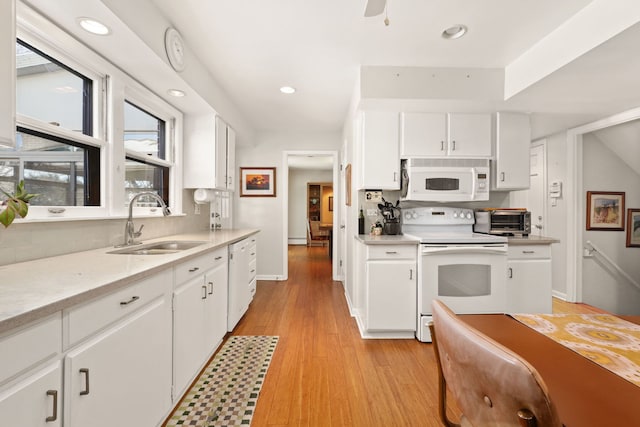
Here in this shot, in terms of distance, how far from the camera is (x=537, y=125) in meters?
3.46

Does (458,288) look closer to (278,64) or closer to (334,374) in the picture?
(334,374)

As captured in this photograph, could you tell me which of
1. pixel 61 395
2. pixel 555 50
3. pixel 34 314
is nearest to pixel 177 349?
pixel 61 395

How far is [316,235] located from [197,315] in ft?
24.4

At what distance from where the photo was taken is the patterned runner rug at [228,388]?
5.23 feet

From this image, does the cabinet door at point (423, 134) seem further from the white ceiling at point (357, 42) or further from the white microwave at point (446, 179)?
the white ceiling at point (357, 42)

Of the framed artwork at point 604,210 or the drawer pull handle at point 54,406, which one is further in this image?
the framed artwork at point 604,210

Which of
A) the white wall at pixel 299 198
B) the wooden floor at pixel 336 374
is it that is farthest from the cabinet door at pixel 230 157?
the white wall at pixel 299 198

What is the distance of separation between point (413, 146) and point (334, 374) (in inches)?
84.4

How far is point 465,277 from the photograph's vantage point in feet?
8.46

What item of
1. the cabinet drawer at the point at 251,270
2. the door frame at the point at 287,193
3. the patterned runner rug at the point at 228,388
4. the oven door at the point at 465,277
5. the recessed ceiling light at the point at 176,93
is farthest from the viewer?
the door frame at the point at 287,193

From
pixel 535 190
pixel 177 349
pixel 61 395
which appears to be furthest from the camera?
pixel 535 190

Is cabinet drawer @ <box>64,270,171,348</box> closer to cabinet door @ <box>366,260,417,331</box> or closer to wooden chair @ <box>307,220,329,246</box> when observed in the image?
cabinet door @ <box>366,260,417,331</box>

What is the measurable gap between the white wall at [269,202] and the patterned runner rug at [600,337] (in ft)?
12.9

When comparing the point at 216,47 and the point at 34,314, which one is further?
the point at 216,47
